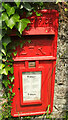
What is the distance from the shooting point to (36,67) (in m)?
2.00

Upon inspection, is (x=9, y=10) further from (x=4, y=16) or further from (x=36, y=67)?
(x=36, y=67)

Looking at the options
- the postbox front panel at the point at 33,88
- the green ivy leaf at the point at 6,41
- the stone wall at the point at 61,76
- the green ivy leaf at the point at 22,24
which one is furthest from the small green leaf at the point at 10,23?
the stone wall at the point at 61,76

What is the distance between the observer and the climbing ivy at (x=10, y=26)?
163 cm

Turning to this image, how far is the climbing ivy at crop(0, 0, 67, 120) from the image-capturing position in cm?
163

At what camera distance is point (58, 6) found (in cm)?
185

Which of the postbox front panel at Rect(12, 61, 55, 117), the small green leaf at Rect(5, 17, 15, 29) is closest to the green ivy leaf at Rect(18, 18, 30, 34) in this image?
the small green leaf at Rect(5, 17, 15, 29)

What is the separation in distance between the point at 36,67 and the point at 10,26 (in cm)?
78

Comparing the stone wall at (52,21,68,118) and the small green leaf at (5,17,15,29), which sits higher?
the small green leaf at (5,17,15,29)

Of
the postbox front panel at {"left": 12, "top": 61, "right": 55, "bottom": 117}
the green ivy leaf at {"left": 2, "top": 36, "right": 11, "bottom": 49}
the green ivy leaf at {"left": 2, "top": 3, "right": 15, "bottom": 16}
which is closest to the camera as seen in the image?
the green ivy leaf at {"left": 2, "top": 3, "right": 15, "bottom": 16}

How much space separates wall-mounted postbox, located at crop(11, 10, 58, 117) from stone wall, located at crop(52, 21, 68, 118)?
11 centimetres

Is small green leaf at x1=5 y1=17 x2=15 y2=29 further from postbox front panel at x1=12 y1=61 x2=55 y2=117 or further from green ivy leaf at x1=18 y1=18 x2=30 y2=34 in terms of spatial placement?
postbox front panel at x1=12 y1=61 x2=55 y2=117

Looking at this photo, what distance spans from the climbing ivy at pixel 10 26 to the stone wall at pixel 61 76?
1.72 ft

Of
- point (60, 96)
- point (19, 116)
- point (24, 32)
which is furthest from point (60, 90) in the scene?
point (24, 32)

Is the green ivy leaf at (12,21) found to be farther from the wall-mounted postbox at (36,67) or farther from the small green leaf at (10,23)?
the wall-mounted postbox at (36,67)
